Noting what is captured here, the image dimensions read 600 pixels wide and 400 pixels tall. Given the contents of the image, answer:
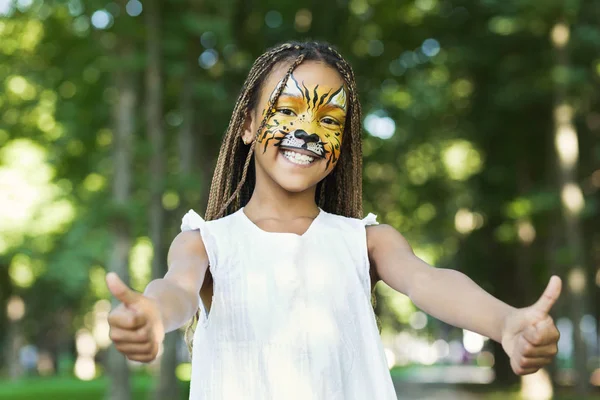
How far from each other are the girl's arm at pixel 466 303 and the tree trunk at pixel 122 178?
1396cm

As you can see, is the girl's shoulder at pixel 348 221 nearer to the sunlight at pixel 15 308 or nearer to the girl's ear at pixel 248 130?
the girl's ear at pixel 248 130

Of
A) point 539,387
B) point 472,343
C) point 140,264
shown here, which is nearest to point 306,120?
point 539,387

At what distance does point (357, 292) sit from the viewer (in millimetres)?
2936

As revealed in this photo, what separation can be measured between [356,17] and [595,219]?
767 cm

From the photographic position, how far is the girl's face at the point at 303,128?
3.06 meters

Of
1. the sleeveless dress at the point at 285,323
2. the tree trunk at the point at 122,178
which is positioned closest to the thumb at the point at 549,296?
the sleeveless dress at the point at 285,323

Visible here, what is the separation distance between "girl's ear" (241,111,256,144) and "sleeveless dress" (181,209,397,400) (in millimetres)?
385

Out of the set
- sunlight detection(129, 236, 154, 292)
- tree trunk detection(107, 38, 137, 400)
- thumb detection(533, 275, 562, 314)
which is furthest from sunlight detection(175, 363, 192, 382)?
thumb detection(533, 275, 562, 314)

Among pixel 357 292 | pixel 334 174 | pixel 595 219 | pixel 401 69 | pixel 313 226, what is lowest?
pixel 357 292

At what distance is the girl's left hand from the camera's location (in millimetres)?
2107

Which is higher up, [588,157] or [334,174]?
[588,157]

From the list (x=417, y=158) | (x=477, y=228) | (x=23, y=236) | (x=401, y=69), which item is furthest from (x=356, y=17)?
(x=23, y=236)

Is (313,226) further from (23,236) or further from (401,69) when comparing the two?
(23,236)

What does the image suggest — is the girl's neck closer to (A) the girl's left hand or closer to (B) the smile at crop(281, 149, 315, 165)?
(B) the smile at crop(281, 149, 315, 165)
